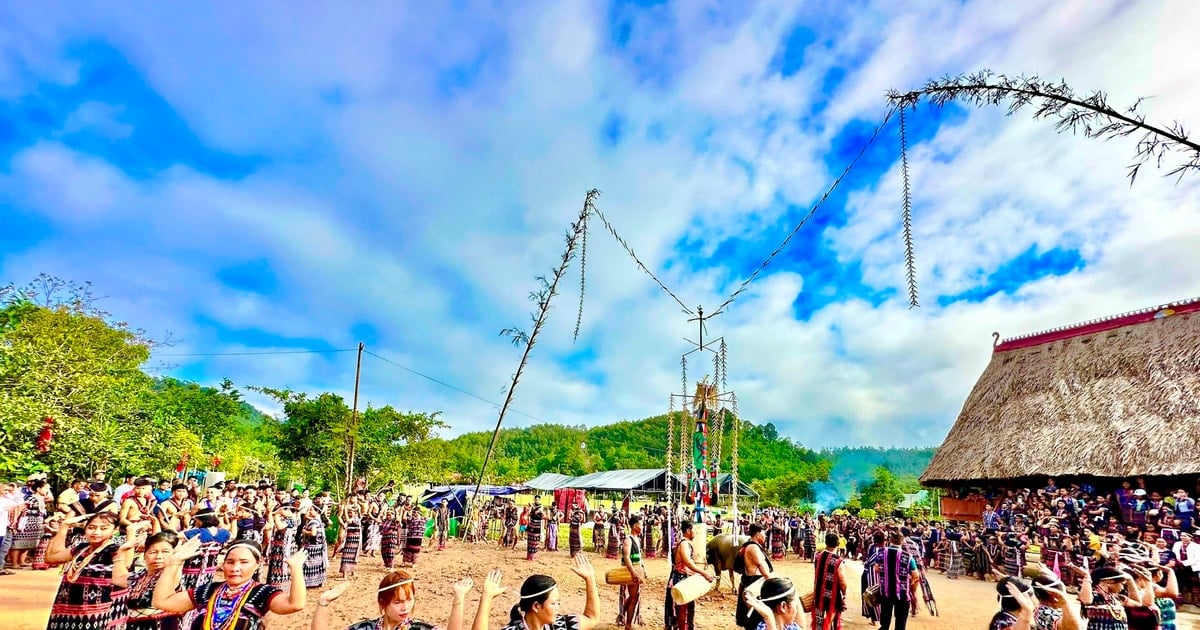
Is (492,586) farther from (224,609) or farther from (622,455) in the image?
(622,455)

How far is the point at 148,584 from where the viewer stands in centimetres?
471

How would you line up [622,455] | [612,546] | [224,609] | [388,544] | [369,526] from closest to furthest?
[224,609] < [388,544] < [369,526] < [612,546] < [622,455]

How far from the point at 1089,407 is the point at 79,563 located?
28002mm

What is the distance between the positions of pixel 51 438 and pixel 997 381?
32495 mm

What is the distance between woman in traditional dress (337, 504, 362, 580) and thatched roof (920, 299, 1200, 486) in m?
21.6

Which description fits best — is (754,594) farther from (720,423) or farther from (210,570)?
(720,423)

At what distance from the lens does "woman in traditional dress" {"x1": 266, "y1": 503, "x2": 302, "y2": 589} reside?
30.4 feet

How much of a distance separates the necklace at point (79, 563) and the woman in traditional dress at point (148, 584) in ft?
0.97

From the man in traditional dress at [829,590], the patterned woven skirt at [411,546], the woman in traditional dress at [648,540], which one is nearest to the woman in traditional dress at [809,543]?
the woman in traditional dress at [648,540]

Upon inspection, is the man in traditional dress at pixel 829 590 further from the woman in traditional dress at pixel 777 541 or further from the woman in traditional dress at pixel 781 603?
the woman in traditional dress at pixel 777 541

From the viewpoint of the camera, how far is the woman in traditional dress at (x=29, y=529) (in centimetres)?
1191

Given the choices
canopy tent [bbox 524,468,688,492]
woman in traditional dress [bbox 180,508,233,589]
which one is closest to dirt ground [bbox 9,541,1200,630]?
woman in traditional dress [bbox 180,508,233,589]

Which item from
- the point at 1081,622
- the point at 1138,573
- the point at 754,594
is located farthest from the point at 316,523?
the point at 1138,573

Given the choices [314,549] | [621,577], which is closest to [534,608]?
[621,577]
